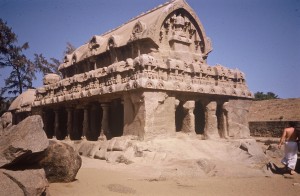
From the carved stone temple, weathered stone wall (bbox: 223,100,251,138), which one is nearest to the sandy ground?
the carved stone temple

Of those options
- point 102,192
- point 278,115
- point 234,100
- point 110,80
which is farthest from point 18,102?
point 278,115

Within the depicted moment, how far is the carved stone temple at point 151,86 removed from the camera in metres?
9.75

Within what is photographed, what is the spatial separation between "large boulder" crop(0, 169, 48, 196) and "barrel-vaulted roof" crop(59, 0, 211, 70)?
8.54 m

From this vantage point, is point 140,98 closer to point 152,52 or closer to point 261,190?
point 152,52

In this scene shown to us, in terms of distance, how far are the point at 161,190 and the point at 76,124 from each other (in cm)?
993

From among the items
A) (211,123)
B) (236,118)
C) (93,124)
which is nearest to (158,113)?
(211,123)

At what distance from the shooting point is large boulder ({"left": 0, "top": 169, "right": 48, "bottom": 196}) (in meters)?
3.81

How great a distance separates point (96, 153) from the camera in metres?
9.98

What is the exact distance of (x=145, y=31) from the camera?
38.9ft

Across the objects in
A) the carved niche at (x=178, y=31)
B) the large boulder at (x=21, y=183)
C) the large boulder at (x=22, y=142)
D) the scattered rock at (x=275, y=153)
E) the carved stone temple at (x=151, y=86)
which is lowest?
the scattered rock at (x=275, y=153)

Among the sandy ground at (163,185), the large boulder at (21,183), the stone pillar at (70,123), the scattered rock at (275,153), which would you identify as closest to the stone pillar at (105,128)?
the stone pillar at (70,123)

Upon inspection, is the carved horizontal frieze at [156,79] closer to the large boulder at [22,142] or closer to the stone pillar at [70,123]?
the stone pillar at [70,123]

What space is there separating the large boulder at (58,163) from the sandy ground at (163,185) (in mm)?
166

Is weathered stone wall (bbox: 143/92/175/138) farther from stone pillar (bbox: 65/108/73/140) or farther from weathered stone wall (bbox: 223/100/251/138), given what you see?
stone pillar (bbox: 65/108/73/140)
